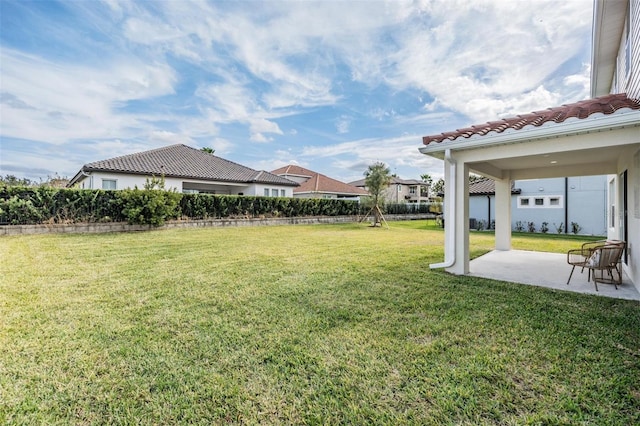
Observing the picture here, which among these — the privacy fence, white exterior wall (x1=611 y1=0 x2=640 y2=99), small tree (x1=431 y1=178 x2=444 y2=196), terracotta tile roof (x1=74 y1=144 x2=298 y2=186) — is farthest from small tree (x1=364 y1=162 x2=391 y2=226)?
small tree (x1=431 y1=178 x2=444 y2=196)

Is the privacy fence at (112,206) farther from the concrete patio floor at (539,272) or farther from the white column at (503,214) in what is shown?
the white column at (503,214)

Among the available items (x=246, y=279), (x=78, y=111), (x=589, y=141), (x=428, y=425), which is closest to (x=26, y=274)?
(x=246, y=279)

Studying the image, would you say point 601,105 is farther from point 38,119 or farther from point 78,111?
point 38,119

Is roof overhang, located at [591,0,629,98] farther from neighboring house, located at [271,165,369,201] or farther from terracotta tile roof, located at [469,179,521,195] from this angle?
neighboring house, located at [271,165,369,201]

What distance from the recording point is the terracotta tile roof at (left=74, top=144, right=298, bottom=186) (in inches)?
856

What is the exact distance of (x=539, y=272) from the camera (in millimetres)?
7574

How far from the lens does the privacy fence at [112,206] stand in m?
12.7

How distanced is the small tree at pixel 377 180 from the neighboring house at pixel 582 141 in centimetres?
1267

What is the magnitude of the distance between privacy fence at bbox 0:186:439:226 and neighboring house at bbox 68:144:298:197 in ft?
9.01

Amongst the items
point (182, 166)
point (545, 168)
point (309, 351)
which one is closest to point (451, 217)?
point (309, 351)

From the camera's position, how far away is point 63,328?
401 cm

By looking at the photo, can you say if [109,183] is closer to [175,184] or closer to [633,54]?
[175,184]

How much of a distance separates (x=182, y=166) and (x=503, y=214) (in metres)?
24.4

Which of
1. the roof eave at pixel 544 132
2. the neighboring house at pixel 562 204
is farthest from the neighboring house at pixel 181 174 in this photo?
the neighboring house at pixel 562 204
